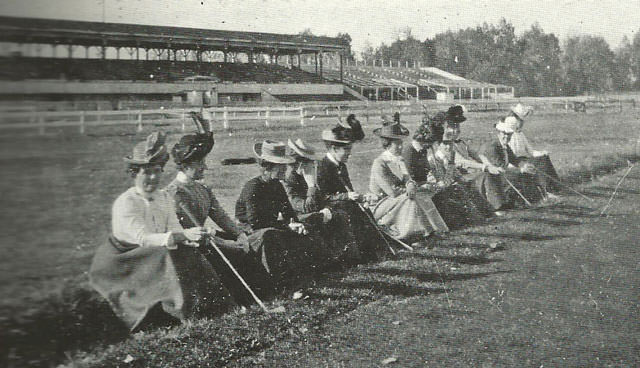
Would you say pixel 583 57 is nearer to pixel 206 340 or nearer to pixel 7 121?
pixel 206 340

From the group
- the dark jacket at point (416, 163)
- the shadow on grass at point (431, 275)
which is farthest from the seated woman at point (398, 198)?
the shadow on grass at point (431, 275)

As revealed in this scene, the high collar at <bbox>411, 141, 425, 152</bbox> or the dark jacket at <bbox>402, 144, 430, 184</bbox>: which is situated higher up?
the high collar at <bbox>411, 141, 425, 152</bbox>

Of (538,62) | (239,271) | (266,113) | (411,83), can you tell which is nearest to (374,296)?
(239,271)

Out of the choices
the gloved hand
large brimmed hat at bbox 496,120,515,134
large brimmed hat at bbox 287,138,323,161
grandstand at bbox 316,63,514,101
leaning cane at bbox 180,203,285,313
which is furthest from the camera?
grandstand at bbox 316,63,514,101

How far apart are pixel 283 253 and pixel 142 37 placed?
425cm

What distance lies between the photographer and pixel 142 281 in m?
4.43

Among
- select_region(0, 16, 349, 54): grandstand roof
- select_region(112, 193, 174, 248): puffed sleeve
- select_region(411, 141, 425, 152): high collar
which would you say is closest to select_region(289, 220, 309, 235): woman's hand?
select_region(112, 193, 174, 248): puffed sleeve

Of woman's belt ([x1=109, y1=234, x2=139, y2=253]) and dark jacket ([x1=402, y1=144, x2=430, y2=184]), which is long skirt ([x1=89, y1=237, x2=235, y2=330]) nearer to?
woman's belt ([x1=109, y1=234, x2=139, y2=253])

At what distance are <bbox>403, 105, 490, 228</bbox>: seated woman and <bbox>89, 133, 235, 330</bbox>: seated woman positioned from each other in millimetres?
4496

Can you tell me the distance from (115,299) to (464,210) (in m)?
5.82

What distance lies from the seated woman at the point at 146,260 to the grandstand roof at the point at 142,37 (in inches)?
39.6

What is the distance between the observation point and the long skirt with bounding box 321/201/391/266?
6387 millimetres

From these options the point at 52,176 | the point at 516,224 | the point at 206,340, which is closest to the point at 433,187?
the point at 516,224

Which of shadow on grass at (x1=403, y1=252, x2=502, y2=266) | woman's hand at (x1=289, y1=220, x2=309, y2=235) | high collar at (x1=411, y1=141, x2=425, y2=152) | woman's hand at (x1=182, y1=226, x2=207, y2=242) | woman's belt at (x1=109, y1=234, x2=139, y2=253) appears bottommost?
shadow on grass at (x1=403, y1=252, x2=502, y2=266)
